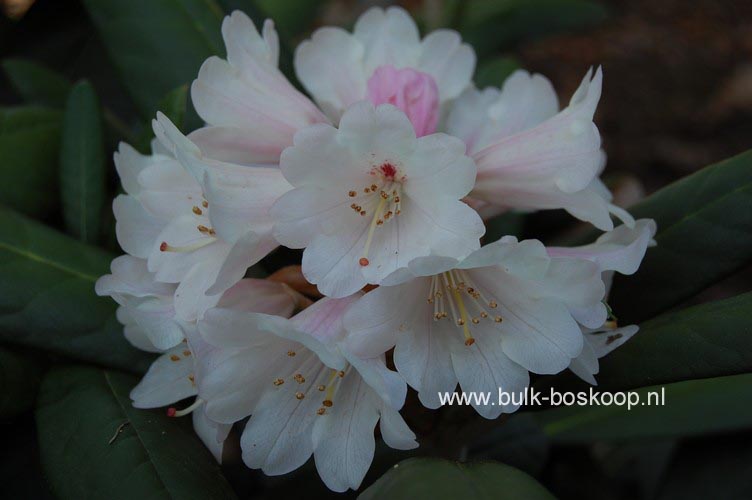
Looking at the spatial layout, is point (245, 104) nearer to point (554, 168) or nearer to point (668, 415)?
point (554, 168)

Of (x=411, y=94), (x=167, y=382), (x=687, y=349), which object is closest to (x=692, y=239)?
(x=687, y=349)

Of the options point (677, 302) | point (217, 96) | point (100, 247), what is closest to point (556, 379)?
point (677, 302)

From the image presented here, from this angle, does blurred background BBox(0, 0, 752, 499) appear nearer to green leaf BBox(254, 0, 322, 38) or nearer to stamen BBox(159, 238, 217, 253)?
green leaf BBox(254, 0, 322, 38)

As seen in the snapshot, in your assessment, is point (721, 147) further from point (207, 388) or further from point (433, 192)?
point (207, 388)

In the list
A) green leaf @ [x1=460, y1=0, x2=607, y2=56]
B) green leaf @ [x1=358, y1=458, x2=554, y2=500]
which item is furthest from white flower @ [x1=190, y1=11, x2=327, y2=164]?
green leaf @ [x1=460, y1=0, x2=607, y2=56]

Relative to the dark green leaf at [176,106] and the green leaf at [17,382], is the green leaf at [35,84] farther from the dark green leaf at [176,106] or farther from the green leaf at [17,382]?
the green leaf at [17,382]

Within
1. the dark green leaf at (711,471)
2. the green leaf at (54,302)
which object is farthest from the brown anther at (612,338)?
the green leaf at (54,302)
